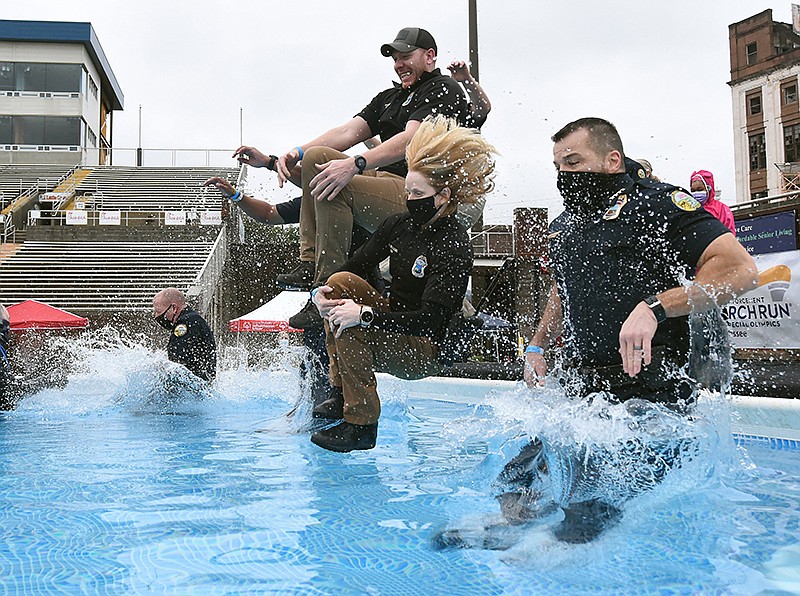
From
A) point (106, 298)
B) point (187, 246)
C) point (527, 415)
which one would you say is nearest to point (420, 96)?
point (527, 415)

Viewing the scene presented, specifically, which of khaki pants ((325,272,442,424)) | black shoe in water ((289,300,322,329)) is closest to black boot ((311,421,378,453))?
khaki pants ((325,272,442,424))

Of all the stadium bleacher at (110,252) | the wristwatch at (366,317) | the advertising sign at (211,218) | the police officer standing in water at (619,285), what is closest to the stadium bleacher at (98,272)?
the stadium bleacher at (110,252)

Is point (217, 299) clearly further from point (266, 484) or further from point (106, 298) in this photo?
point (266, 484)

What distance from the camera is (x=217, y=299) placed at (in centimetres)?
2061

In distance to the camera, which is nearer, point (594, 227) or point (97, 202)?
point (594, 227)

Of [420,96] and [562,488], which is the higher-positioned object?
[420,96]

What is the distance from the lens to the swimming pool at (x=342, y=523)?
2.03 m

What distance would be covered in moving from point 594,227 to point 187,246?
2053 cm

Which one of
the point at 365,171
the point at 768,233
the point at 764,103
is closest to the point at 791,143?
the point at 764,103

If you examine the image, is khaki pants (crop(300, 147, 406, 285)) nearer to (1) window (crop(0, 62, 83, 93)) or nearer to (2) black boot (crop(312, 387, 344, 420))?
(2) black boot (crop(312, 387, 344, 420))

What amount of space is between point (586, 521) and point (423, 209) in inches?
66.8

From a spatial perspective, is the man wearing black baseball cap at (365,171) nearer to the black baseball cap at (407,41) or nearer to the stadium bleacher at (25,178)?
the black baseball cap at (407,41)

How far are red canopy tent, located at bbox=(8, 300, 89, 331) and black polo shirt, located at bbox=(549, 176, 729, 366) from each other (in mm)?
11380

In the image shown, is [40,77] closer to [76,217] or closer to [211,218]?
[76,217]
